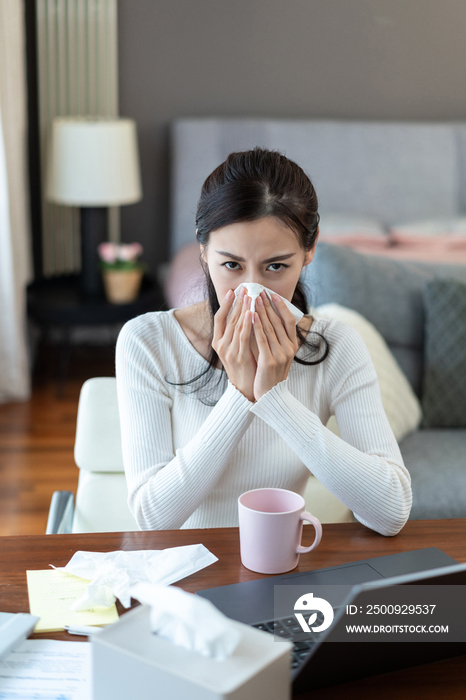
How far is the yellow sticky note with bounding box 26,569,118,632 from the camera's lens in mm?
703

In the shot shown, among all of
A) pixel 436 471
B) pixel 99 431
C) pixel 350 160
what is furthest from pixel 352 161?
pixel 99 431

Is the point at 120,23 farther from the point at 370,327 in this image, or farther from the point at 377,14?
the point at 370,327

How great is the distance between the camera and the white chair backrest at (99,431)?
1.30 metres

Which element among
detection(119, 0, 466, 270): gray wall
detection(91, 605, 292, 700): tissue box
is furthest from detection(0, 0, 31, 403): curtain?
detection(91, 605, 292, 700): tissue box

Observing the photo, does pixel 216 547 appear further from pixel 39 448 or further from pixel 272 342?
pixel 39 448

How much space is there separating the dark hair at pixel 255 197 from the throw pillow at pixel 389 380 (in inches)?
24.7

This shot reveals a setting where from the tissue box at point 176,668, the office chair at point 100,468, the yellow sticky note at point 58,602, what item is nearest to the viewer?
the tissue box at point 176,668

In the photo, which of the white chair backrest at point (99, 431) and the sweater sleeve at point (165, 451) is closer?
the sweater sleeve at point (165, 451)

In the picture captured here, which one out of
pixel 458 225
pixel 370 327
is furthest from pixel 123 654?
pixel 458 225

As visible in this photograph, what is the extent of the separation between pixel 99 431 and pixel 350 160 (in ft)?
8.64

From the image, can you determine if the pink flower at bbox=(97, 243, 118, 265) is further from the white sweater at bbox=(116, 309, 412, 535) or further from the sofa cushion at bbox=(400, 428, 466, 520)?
the white sweater at bbox=(116, 309, 412, 535)

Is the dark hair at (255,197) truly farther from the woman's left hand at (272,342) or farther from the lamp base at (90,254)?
the lamp base at (90,254)

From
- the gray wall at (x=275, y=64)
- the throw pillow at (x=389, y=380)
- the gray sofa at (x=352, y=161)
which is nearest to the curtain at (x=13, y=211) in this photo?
the gray wall at (x=275, y=64)

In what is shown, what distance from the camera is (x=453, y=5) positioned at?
3.64m
